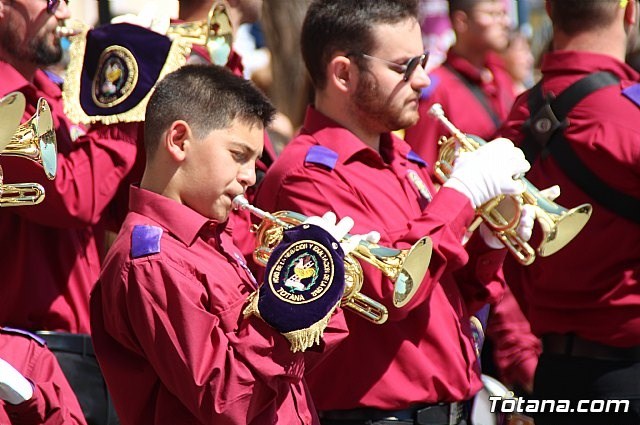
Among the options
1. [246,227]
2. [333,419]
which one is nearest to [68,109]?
[246,227]

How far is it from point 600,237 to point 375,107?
113 centimetres

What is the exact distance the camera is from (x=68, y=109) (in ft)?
15.7

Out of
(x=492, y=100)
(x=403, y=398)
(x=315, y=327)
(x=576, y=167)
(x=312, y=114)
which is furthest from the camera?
(x=492, y=100)

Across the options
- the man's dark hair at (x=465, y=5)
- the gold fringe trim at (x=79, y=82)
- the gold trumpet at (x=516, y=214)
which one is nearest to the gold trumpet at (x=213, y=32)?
the gold fringe trim at (x=79, y=82)

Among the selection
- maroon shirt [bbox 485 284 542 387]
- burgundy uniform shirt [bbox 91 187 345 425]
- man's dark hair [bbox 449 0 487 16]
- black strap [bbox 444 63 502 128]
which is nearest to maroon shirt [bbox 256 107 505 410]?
burgundy uniform shirt [bbox 91 187 345 425]

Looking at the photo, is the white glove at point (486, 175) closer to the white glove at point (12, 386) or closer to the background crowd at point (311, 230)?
the background crowd at point (311, 230)

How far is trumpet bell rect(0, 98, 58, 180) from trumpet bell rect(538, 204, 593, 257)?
179 centimetres

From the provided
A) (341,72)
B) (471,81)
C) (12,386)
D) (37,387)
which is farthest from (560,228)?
(471,81)

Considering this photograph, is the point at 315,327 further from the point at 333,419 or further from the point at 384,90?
the point at 384,90

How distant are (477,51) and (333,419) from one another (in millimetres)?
3976

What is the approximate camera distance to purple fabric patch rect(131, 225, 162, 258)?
355cm

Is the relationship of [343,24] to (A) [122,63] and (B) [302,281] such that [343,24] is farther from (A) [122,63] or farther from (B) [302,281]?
(B) [302,281]

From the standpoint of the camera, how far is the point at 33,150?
3.88m

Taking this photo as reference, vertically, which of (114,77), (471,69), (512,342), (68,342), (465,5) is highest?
(114,77)
